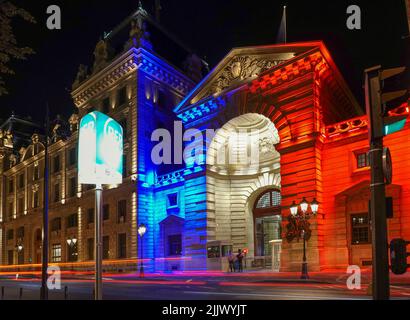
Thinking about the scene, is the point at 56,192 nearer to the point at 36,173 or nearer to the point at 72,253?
the point at 36,173

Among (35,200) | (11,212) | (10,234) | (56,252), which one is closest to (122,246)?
(56,252)

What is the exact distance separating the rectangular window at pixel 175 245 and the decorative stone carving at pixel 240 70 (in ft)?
46.5

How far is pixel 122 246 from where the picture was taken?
152 feet

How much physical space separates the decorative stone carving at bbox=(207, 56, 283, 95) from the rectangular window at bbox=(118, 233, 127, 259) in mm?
17279

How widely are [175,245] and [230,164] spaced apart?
9.49m

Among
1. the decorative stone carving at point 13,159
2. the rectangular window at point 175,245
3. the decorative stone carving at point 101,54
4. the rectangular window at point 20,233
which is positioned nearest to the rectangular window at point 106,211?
the rectangular window at point 175,245

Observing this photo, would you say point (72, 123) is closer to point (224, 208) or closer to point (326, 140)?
point (224, 208)

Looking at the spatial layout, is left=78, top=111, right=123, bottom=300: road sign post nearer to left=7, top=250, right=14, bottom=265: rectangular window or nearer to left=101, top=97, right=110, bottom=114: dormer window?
left=101, top=97, right=110, bottom=114: dormer window

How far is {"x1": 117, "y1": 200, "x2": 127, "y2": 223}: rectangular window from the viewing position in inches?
1820

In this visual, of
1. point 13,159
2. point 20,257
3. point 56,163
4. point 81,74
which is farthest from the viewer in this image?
point 13,159

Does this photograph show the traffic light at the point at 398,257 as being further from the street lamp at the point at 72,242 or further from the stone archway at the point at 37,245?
the stone archway at the point at 37,245

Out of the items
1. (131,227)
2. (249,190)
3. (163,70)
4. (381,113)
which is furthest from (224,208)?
(381,113)

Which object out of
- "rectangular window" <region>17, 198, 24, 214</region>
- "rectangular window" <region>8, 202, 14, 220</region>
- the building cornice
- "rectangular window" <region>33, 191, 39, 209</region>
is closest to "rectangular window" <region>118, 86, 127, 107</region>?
the building cornice
